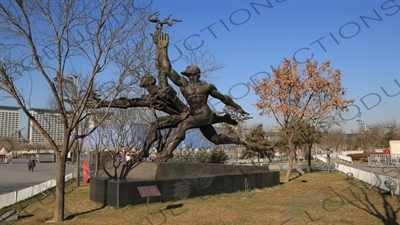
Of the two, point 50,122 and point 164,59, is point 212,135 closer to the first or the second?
point 164,59

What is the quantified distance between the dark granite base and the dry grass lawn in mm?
313

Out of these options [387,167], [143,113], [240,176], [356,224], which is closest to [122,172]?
[240,176]

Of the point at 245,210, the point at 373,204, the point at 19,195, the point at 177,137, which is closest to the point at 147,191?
the point at 245,210

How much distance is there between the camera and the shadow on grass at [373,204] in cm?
882

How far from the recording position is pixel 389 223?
26.5ft

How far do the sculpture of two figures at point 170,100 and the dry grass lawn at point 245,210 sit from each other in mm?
2180

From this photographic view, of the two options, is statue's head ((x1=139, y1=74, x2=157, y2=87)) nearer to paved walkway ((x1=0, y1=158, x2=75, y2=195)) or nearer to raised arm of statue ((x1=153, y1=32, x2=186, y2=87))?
raised arm of statue ((x1=153, y1=32, x2=186, y2=87))

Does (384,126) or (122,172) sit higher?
(384,126)

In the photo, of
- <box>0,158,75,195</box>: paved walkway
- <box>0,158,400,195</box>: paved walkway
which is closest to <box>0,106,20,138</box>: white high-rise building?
<box>0,158,75,195</box>: paved walkway

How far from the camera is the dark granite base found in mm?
10359

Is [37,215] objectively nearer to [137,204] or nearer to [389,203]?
[137,204]

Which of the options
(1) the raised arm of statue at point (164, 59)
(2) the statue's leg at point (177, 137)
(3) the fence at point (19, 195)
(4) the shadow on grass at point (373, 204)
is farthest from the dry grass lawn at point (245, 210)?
(1) the raised arm of statue at point (164, 59)

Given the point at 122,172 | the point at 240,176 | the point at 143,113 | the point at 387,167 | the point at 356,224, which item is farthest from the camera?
the point at 387,167

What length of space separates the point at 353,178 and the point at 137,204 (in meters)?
12.4
